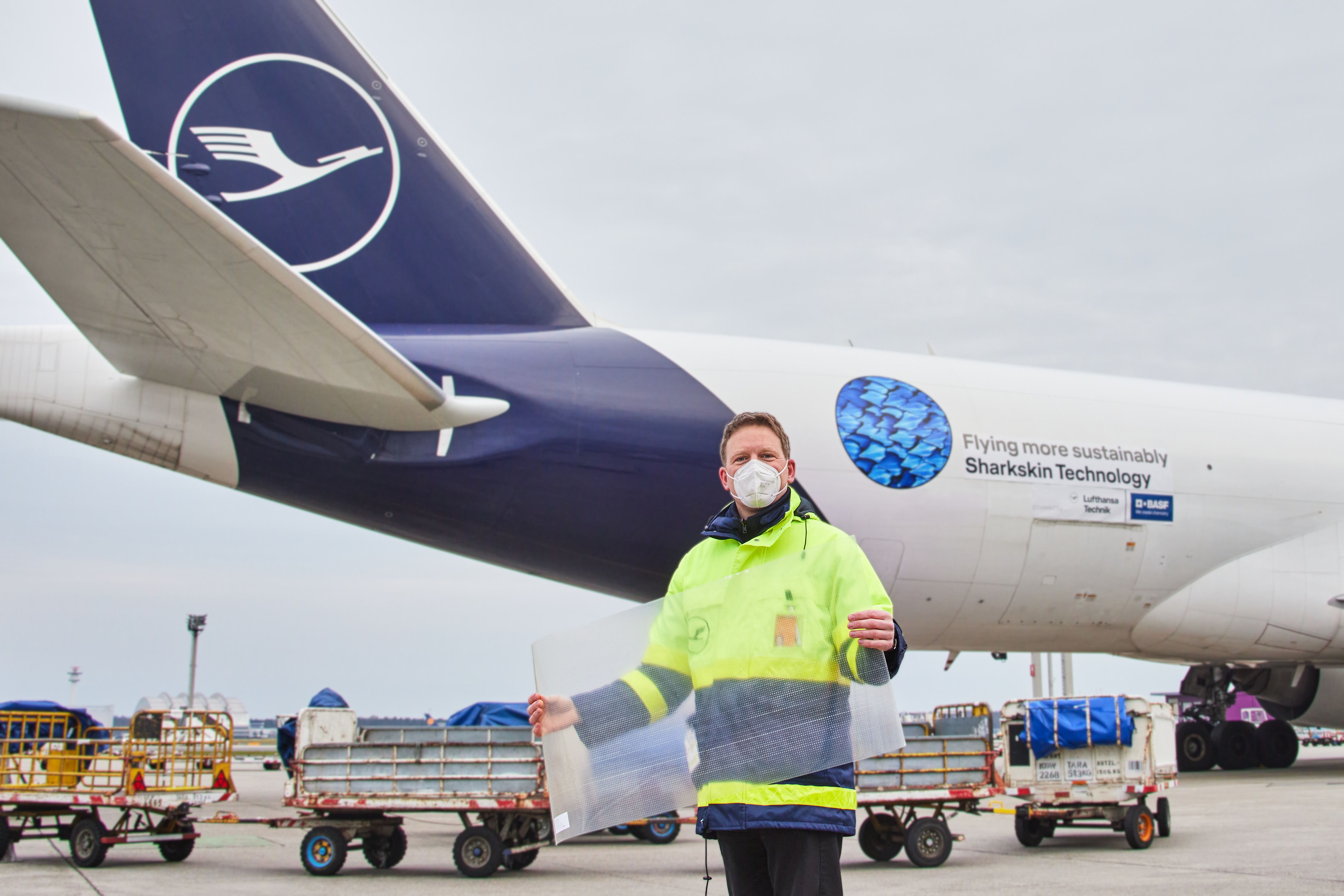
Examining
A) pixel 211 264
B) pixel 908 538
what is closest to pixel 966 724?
pixel 908 538

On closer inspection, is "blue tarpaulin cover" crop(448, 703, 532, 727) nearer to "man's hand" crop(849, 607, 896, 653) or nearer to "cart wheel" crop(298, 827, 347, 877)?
"cart wheel" crop(298, 827, 347, 877)

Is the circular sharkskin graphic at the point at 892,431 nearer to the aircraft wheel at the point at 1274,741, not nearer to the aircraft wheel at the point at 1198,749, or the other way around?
the aircraft wheel at the point at 1198,749

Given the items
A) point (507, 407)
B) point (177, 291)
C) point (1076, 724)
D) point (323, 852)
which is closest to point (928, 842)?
point (1076, 724)

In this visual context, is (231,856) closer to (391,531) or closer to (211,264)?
(391,531)

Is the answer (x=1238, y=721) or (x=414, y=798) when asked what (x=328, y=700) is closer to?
(x=414, y=798)

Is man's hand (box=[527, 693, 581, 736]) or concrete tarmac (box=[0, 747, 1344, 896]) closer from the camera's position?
man's hand (box=[527, 693, 581, 736])

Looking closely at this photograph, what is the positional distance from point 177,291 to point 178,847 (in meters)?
4.91

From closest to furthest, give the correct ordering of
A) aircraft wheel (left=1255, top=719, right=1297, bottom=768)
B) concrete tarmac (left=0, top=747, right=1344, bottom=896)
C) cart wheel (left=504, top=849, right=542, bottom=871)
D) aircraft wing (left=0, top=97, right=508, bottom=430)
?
aircraft wing (left=0, top=97, right=508, bottom=430), concrete tarmac (left=0, top=747, right=1344, bottom=896), cart wheel (left=504, top=849, right=542, bottom=871), aircraft wheel (left=1255, top=719, right=1297, bottom=768)

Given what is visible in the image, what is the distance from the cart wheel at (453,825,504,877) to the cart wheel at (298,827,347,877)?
0.88 m

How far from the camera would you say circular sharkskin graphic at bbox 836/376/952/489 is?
11.6 metres

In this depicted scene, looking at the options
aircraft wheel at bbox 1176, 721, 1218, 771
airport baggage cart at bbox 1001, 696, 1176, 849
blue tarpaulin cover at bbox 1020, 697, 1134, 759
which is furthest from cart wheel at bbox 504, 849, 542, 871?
aircraft wheel at bbox 1176, 721, 1218, 771

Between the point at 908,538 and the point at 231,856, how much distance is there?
6910 millimetres

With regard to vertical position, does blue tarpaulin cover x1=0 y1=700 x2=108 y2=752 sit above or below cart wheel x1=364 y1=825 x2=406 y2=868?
above

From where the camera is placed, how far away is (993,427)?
1234cm
